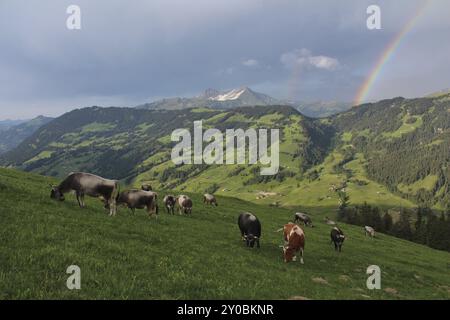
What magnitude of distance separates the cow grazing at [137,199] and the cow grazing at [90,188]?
9.51ft

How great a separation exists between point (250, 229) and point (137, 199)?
1020 cm

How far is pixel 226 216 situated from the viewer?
50062mm

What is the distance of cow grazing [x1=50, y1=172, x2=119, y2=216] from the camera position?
92.8ft

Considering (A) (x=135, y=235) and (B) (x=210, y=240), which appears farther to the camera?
(B) (x=210, y=240)

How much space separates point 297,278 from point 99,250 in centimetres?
1106

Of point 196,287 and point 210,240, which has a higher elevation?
point 196,287

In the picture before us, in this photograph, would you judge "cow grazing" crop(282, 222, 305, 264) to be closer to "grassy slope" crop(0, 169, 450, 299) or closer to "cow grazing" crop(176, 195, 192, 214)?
"grassy slope" crop(0, 169, 450, 299)

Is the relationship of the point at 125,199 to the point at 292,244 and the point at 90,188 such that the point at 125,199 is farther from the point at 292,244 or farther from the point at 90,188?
the point at 292,244

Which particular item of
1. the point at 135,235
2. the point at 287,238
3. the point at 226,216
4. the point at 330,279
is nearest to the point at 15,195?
the point at 135,235

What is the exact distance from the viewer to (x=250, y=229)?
3177 cm

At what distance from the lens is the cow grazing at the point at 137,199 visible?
32.4m
